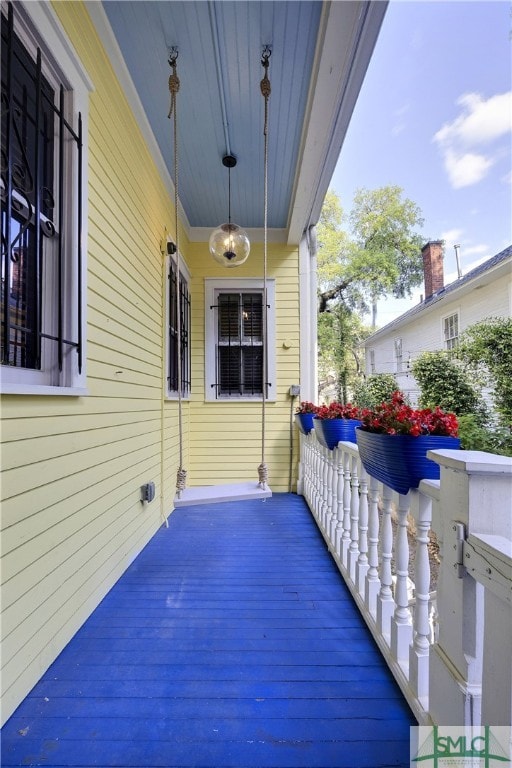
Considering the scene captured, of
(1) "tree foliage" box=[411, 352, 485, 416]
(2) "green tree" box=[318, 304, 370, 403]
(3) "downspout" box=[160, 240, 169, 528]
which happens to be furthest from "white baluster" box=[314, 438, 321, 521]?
(2) "green tree" box=[318, 304, 370, 403]

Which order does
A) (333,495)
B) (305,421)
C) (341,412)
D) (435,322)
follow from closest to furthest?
1. (341,412)
2. (333,495)
3. (305,421)
4. (435,322)

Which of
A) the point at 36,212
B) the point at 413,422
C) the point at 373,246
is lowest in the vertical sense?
the point at 413,422

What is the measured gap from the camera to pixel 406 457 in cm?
114

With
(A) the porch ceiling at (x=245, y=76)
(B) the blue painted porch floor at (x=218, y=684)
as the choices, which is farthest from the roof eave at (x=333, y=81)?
(B) the blue painted porch floor at (x=218, y=684)

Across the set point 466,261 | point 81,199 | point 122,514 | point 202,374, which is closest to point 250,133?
point 81,199

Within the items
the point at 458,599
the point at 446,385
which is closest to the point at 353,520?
the point at 458,599

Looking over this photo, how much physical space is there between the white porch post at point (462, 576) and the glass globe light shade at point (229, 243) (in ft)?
8.10

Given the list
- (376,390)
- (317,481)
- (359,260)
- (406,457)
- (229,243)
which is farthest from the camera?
(359,260)

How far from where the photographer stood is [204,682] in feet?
4.30

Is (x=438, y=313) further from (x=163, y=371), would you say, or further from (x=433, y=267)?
(x=163, y=371)

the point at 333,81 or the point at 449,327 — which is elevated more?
the point at 333,81

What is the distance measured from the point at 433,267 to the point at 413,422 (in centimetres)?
1038

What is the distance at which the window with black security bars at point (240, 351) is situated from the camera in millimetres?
4285

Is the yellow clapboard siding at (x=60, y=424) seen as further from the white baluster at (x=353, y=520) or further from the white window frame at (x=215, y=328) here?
the white window frame at (x=215, y=328)
